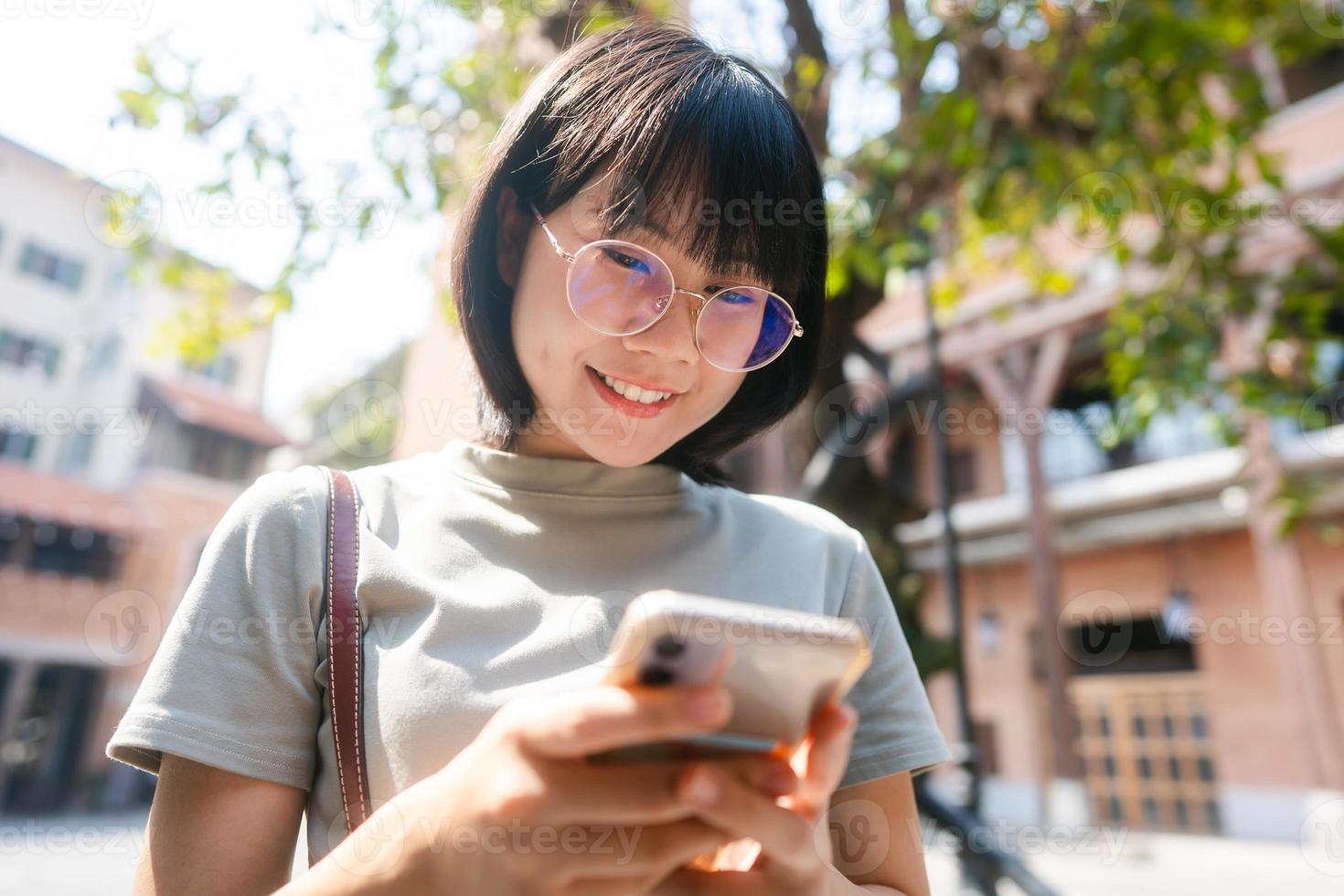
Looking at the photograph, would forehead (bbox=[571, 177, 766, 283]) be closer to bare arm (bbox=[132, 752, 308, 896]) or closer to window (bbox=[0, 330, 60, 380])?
bare arm (bbox=[132, 752, 308, 896])

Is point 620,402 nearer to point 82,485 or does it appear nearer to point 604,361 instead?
point 604,361

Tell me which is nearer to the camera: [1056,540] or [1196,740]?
[1196,740]

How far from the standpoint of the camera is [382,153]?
3951 mm

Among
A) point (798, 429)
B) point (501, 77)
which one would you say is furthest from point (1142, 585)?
point (501, 77)

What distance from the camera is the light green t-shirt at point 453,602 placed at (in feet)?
3.00

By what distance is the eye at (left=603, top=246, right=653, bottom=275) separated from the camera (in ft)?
3.32

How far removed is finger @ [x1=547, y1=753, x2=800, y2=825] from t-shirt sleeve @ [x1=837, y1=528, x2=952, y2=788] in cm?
48

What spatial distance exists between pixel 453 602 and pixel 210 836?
12.6 inches

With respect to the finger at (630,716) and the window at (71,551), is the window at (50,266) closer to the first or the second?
the window at (71,551)

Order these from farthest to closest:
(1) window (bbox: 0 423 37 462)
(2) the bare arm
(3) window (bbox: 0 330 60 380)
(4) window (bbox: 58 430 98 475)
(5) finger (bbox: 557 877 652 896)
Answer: (4) window (bbox: 58 430 98 475), (1) window (bbox: 0 423 37 462), (3) window (bbox: 0 330 60 380), (2) the bare arm, (5) finger (bbox: 557 877 652 896)

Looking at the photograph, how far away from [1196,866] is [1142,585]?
4.10 meters

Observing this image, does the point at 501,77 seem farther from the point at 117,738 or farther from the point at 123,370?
the point at 123,370

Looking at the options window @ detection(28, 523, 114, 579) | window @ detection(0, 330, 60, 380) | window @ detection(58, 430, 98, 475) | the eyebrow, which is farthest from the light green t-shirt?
window @ detection(58, 430, 98, 475)

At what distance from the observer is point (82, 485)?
53.2ft
